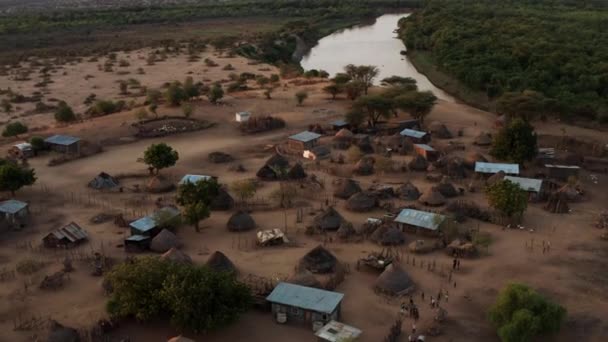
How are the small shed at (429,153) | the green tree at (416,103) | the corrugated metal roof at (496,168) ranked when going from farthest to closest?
1. the green tree at (416,103)
2. the small shed at (429,153)
3. the corrugated metal roof at (496,168)

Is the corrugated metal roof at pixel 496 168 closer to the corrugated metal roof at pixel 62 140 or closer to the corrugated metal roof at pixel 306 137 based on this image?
the corrugated metal roof at pixel 306 137

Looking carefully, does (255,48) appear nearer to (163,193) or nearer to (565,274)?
(163,193)

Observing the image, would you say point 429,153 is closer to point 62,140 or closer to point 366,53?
point 62,140

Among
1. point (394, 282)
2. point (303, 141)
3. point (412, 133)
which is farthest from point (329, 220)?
point (412, 133)

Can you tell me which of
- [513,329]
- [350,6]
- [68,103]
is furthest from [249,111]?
[350,6]

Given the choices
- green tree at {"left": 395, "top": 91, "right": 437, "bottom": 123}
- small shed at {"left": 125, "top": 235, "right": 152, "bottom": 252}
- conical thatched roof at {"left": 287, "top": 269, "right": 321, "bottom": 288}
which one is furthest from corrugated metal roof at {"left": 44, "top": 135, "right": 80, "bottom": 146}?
green tree at {"left": 395, "top": 91, "right": 437, "bottom": 123}

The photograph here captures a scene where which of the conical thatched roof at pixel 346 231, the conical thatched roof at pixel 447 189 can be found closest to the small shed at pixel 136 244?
the conical thatched roof at pixel 346 231
